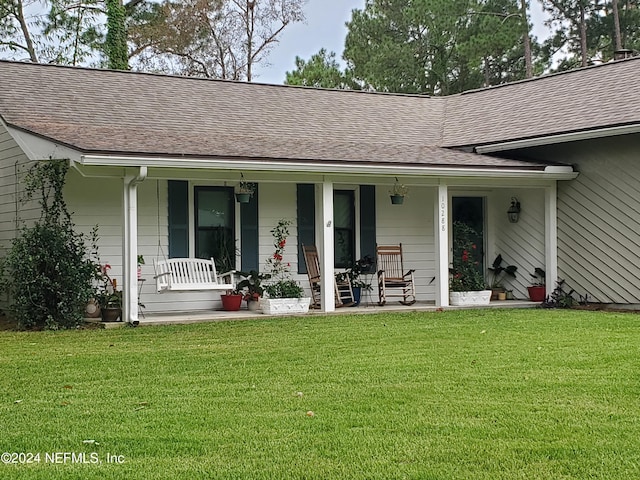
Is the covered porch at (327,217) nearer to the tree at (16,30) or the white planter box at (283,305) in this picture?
the white planter box at (283,305)

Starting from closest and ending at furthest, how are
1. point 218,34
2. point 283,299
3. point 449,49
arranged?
point 283,299 → point 218,34 → point 449,49

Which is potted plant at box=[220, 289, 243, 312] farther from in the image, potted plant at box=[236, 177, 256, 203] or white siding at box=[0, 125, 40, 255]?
white siding at box=[0, 125, 40, 255]

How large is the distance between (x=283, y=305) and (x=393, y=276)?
2457 mm

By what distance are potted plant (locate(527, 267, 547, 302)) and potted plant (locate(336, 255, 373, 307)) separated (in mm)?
2513

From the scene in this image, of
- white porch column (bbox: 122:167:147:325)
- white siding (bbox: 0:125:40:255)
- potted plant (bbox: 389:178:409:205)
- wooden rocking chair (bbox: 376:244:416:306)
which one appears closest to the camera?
white porch column (bbox: 122:167:147:325)

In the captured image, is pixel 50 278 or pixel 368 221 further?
pixel 368 221

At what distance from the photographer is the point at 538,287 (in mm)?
13578

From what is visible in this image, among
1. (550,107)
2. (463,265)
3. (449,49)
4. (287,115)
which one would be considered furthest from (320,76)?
(463,265)

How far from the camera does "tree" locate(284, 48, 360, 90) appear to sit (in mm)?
33281

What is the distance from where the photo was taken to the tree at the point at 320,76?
33.3 meters

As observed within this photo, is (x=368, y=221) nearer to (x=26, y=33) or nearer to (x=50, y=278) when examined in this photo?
(x=50, y=278)

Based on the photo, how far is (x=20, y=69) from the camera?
1380cm

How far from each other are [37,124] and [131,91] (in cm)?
254

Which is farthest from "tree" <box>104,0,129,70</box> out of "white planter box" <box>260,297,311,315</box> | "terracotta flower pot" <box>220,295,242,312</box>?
"white planter box" <box>260,297,311,315</box>
